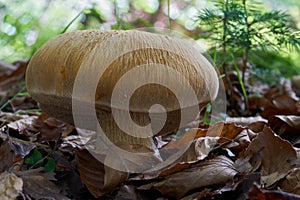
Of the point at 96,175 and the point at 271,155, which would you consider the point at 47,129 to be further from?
the point at 271,155

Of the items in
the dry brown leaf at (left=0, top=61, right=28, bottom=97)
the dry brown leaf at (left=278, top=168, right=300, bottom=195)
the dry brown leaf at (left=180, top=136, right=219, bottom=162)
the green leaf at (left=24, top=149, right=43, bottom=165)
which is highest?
the dry brown leaf at (left=278, top=168, right=300, bottom=195)

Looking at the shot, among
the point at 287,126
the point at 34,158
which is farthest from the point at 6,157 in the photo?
the point at 287,126

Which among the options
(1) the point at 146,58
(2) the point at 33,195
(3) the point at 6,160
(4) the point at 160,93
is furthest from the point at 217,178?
(3) the point at 6,160

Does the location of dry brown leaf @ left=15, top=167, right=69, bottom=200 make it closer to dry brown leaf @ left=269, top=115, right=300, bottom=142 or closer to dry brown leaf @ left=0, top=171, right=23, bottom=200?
dry brown leaf @ left=0, top=171, right=23, bottom=200

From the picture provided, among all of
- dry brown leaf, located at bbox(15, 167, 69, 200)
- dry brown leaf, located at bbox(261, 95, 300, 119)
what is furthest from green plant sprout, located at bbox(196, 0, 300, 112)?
dry brown leaf, located at bbox(15, 167, 69, 200)

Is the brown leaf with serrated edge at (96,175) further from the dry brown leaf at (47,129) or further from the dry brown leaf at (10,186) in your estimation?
the dry brown leaf at (47,129)

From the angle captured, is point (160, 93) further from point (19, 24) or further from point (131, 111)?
point (19, 24)

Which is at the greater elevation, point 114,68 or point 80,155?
point 114,68
